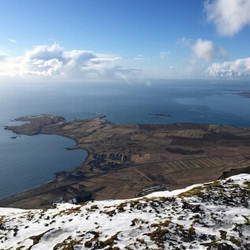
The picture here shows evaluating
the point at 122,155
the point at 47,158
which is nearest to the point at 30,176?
the point at 47,158

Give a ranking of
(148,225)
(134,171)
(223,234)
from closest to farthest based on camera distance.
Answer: (223,234), (148,225), (134,171)

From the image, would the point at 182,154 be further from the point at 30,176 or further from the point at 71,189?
the point at 30,176

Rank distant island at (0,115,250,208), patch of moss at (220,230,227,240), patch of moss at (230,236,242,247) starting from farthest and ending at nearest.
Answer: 1. distant island at (0,115,250,208)
2. patch of moss at (220,230,227,240)
3. patch of moss at (230,236,242,247)

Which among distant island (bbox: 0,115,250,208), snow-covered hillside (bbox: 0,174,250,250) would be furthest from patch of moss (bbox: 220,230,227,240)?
distant island (bbox: 0,115,250,208)

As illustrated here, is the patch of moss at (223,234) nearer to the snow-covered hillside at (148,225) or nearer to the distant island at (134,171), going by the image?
the snow-covered hillside at (148,225)

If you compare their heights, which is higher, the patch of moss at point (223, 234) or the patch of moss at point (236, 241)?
the patch of moss at point (236, 241)

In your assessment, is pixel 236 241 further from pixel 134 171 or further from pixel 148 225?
pixel 134 171

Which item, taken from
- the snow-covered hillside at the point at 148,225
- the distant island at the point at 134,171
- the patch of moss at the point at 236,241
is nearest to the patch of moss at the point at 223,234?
the snow-covered hillside at the point at 148,225

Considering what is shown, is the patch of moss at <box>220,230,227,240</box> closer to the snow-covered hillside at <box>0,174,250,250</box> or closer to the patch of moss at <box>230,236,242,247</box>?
the snow-covered hillside at <box>0,174,250,250</box>

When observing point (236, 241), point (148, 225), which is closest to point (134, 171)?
point (148, 225)
